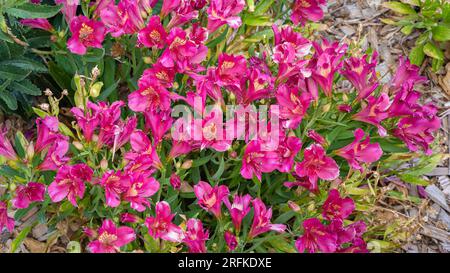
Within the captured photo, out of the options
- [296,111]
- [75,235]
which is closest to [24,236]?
[75,235]

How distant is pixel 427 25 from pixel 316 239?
4.78ft

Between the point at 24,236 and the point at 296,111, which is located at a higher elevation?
the point at 296,111

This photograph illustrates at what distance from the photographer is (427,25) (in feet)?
9.29

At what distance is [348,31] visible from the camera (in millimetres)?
2932

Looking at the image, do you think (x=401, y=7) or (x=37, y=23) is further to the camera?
(x=401, y=7)

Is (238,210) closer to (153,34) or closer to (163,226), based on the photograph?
(163,226)

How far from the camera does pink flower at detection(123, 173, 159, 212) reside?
1758mm

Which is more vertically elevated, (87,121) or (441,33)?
(87,121)

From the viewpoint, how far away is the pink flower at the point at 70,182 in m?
1.73

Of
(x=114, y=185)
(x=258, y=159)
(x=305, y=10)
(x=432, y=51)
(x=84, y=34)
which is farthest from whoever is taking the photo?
(x=432, y=51)

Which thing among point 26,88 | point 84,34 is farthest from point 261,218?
point 26,88

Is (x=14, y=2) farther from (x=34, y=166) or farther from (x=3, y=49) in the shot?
(x=34, y=166)

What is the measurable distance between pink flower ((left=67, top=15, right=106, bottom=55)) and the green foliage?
156cm
